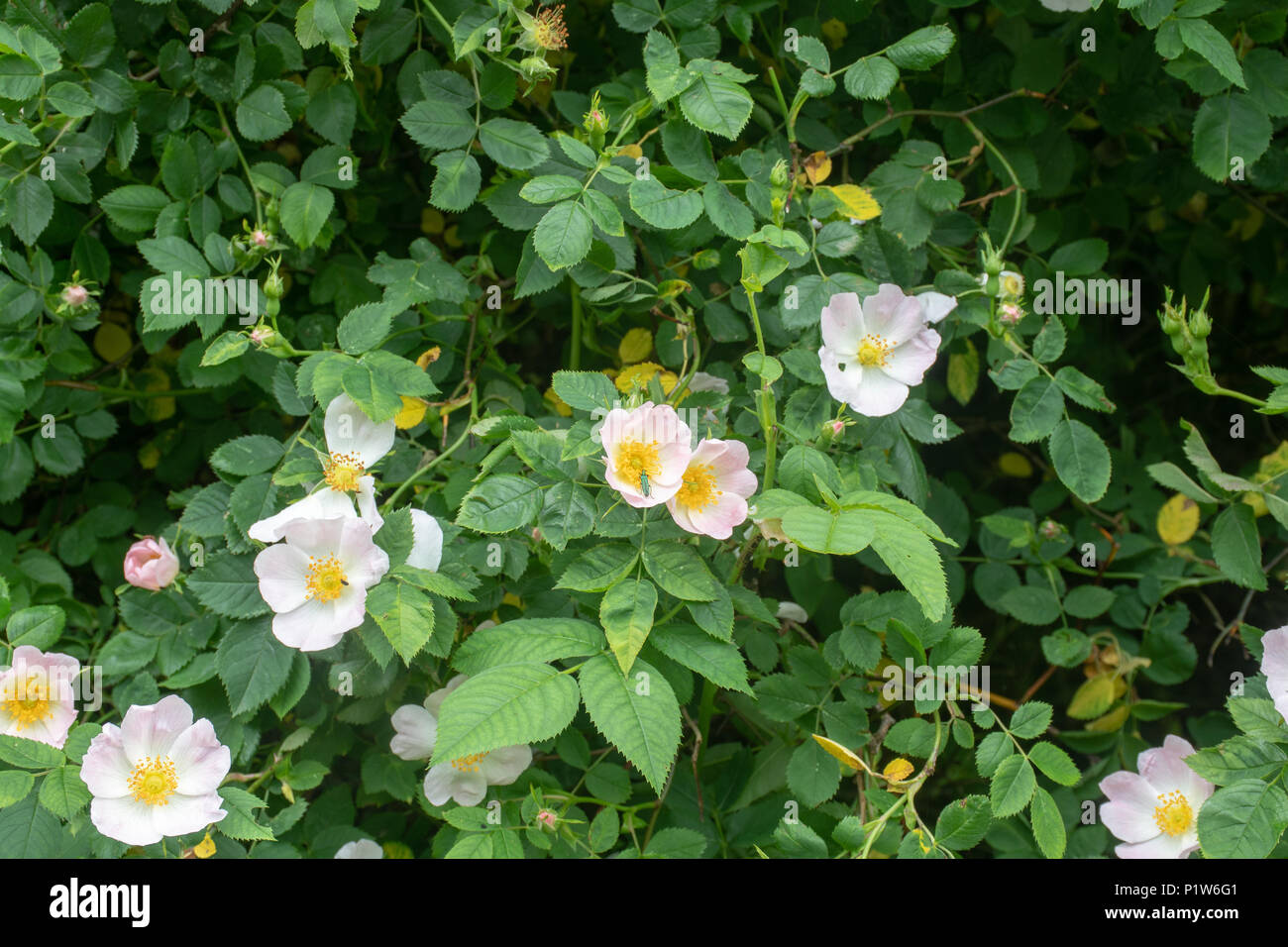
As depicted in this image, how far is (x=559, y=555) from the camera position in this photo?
1438mm

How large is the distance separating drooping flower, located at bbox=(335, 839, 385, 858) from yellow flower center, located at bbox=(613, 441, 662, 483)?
840mm

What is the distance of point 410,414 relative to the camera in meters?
1.70

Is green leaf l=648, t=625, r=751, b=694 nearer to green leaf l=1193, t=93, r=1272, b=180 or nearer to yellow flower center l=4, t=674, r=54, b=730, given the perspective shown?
yellow flower center l=4, t=674, r=54, b=730

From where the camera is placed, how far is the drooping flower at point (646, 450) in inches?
51.1

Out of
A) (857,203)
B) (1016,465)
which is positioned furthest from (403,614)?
(1016,465)

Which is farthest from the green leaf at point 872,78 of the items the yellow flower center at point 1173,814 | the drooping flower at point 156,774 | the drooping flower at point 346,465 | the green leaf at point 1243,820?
the drooping flower at point 156,774

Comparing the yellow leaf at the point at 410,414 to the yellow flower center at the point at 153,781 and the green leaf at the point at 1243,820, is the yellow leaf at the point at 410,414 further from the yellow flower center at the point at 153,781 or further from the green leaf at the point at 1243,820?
the green leaf at the point at 1243,820

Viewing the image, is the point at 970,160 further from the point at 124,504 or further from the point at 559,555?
the point at 124,504

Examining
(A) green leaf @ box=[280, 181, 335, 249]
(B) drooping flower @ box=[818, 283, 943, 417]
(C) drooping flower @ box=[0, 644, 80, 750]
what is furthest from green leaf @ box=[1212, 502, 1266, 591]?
(C) drooping flower @ box=[0, 644, 80, 750]

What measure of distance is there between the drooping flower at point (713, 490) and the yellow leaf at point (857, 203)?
1.78ft

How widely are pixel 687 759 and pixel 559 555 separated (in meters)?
0.53

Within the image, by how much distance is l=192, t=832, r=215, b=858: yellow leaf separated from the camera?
1468 millimetres

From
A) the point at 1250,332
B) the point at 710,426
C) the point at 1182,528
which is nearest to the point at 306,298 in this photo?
the point at 710,426

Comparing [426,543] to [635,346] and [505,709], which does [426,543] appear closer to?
[505,709]
